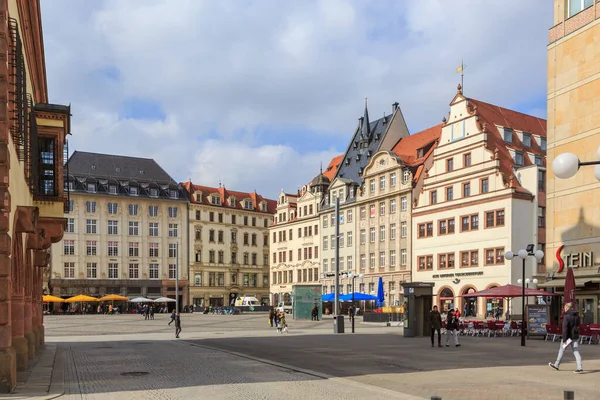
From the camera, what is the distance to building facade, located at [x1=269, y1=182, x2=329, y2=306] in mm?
90250

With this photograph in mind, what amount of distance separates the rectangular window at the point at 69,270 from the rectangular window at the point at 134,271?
790cm

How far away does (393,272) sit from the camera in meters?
72.5

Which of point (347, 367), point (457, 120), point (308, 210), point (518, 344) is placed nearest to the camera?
point (347, 367)

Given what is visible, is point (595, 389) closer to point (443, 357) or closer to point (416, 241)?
point (443, 357)

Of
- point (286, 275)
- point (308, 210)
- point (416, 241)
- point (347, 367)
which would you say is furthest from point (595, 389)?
point (286, 275)

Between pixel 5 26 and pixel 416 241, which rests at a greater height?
pixel 5 26

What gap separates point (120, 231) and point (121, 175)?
27.3 feet

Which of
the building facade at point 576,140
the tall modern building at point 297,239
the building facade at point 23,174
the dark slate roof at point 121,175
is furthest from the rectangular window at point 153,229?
the building facade at point 576,140

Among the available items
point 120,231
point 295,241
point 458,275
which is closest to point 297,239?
point 295,241

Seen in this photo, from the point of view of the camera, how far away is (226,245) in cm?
10975

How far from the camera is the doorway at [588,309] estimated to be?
35.3m

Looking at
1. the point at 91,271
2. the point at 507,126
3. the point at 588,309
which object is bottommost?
the point at 91,271

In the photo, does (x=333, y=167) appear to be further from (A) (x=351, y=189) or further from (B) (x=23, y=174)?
(B) (x=23, y=174)

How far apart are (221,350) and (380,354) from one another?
5878 millimetres
